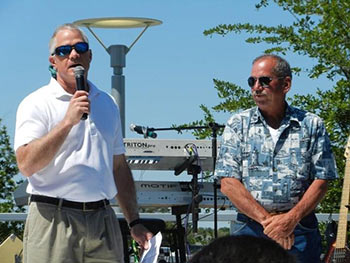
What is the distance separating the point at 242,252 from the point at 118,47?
11.0 metres

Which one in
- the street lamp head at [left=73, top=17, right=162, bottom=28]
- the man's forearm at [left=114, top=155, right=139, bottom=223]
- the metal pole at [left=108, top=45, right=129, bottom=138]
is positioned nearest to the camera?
the man's forearm at [left=114, top=155, right=139, bottom=223]

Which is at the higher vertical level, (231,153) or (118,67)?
(118,67)

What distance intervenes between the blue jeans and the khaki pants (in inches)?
35.5

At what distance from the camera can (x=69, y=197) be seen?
A: 4.96 metres

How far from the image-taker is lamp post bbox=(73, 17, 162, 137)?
1205cm

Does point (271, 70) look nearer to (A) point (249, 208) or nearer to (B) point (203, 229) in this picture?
(A) point (249, 208)

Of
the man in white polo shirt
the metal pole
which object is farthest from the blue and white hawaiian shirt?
the metal pole

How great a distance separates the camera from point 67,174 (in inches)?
195

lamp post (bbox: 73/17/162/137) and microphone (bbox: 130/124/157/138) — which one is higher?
lamp post (bbox: 73/17/162/137)

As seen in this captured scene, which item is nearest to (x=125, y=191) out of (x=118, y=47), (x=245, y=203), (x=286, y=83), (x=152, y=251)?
(x=152, y=251)

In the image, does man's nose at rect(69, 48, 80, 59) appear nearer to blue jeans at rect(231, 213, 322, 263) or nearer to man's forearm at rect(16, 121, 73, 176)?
man's forearm at rect(16, 121, 73, 176)

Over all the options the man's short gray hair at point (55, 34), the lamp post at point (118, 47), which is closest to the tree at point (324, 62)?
the lamp post at point (118, 47)

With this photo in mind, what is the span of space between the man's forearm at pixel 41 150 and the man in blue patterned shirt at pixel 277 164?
4.03 ft

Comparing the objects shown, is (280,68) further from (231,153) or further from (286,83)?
(231,153)
